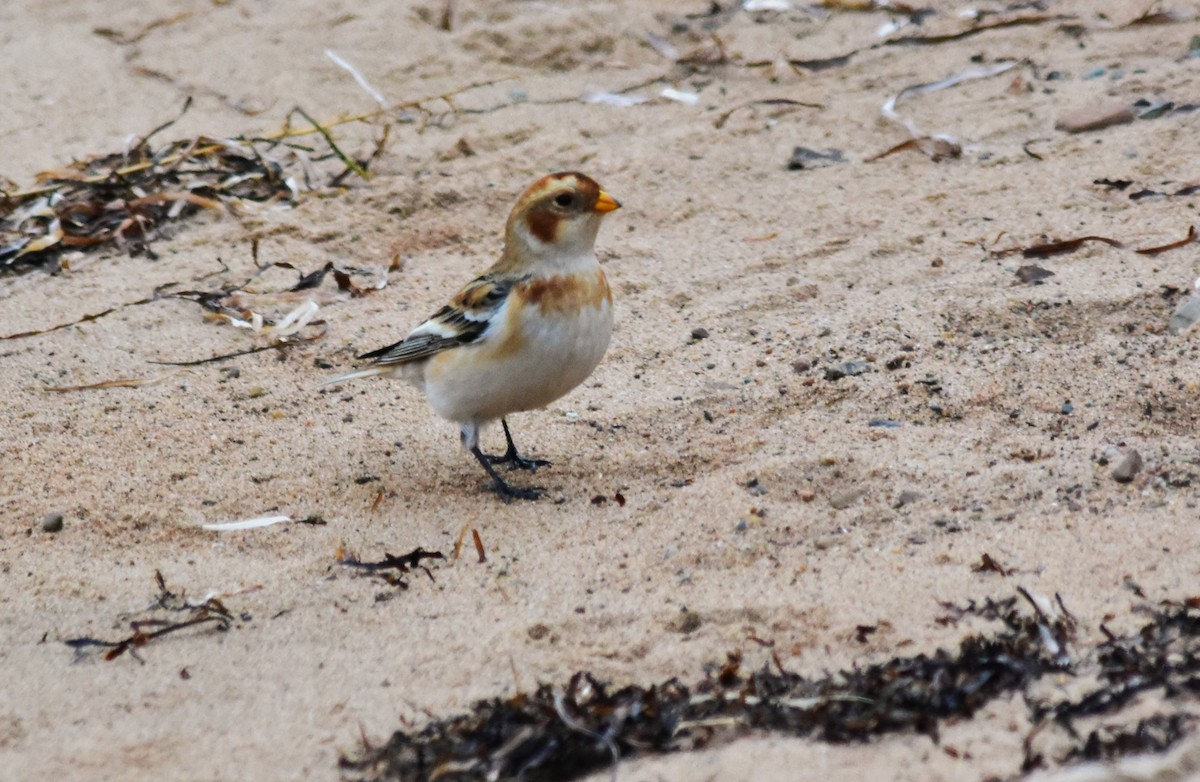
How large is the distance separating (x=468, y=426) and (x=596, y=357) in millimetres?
609

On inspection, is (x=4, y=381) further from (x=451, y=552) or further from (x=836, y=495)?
(x=836, y=495)

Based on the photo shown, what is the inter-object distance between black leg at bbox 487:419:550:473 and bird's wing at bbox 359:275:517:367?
412 millimetres

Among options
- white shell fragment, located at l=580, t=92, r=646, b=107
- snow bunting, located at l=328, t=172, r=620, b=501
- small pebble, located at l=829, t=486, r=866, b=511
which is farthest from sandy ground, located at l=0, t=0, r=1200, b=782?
snow bunting, located at l=328, t=172, r=620, b=501

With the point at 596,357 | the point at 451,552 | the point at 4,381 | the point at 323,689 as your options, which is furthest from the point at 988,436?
the point at 4,381

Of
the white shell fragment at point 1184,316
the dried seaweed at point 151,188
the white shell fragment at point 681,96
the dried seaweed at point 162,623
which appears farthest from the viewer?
the white shell fragment at point 681,96

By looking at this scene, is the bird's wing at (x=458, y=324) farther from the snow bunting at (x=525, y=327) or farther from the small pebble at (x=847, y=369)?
the small pebble at (x=847, y=369)

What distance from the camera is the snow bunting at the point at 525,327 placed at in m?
5.18

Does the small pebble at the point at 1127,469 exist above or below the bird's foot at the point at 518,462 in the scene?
above

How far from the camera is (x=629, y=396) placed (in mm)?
5965

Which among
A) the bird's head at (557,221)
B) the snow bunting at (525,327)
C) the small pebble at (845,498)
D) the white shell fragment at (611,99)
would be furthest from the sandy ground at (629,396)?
the bird's head at (557,221)

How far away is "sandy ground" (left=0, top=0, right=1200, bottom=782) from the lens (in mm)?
3982

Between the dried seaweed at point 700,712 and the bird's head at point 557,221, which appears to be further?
the bird's head at point 557,221

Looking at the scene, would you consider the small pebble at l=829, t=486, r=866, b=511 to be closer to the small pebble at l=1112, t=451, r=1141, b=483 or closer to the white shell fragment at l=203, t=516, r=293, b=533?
the small pebble at l=1112, t=451, r=1141, b=483

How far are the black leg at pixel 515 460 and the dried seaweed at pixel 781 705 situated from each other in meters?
1.91
